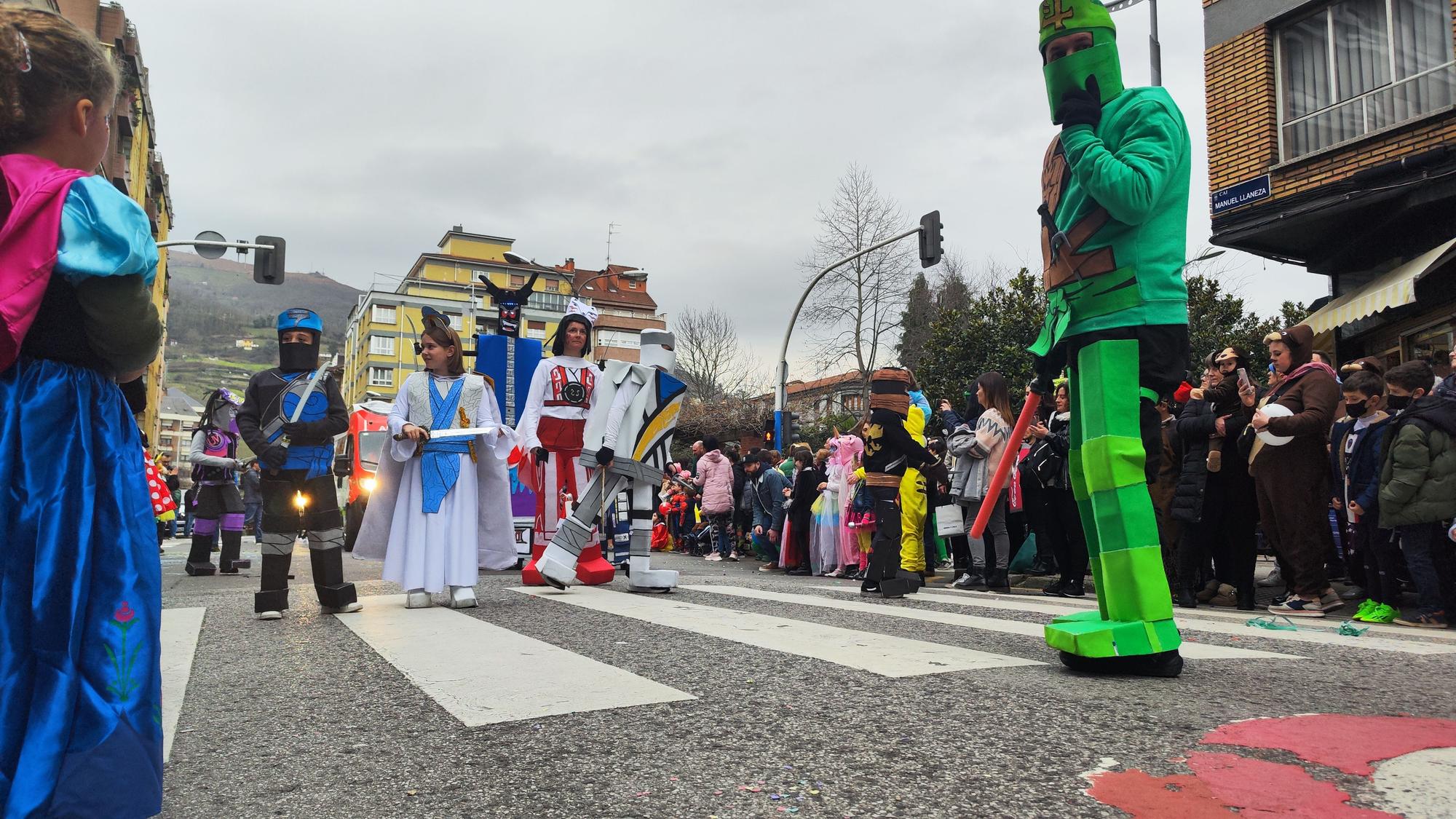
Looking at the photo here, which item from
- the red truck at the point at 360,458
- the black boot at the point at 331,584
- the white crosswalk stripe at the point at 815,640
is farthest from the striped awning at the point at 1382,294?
the red truck at the point at 360,458

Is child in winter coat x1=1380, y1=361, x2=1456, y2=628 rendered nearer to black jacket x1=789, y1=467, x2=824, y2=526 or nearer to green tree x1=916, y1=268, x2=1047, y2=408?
black jacket x1=789, y1=467, x2=824, y2=526

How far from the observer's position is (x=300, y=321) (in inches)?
258

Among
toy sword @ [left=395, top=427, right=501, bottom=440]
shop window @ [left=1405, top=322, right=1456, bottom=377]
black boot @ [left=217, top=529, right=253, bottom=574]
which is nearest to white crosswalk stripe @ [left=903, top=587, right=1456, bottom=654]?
toy sword @ [left=395, top=427, right=501, bottom=440]

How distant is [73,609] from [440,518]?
450cm

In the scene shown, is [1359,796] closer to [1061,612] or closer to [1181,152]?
[1181,152]

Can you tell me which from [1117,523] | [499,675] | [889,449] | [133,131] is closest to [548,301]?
[133,131]

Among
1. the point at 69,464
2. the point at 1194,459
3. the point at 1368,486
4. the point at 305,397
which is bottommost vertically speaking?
the point at 69,464

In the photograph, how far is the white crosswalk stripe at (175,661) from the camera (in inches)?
115

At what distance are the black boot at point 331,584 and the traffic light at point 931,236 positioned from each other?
1605 cm

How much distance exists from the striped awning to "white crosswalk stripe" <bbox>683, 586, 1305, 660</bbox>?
807 cm

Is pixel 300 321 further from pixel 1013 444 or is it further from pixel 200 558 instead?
pixel 200 558

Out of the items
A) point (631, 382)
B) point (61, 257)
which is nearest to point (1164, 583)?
point (61, 257)

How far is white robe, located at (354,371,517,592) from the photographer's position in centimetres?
632

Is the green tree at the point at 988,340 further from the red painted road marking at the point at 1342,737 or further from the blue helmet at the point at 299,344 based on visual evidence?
the red painted road marking at the point at 1342,737
